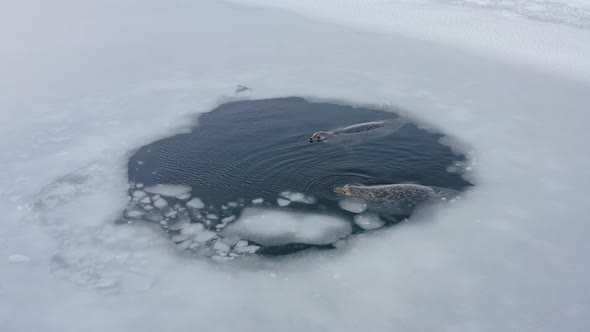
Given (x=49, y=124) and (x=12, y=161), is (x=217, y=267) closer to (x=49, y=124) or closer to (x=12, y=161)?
(x=12, y=161)

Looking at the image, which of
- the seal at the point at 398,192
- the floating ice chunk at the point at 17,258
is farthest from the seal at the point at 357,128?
the floating ice chunk at the point at 17,258

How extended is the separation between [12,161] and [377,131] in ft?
17.7

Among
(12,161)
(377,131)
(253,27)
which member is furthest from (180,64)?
(377,131)

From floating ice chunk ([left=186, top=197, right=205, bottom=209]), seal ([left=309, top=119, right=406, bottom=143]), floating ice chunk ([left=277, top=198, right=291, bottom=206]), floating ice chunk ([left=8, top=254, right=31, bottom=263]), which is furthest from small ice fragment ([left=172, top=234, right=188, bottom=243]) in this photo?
seal ([left=309, top=119, right=406, bottom=143])

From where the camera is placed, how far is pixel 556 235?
237 inches

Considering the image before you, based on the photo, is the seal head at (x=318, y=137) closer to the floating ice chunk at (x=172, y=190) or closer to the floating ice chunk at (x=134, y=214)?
the floating ice chunk at (x=172, y=190)

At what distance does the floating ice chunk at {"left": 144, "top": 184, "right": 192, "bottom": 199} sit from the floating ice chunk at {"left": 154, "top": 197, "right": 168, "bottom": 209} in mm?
118

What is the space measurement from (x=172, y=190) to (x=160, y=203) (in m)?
0.30

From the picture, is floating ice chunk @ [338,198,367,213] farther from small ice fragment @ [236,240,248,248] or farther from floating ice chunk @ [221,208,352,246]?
small ice fragment @ [236,240,248,248]

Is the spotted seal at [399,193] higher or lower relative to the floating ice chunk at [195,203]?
higher

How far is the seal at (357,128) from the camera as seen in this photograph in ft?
26.0

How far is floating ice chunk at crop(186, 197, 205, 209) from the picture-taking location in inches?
259

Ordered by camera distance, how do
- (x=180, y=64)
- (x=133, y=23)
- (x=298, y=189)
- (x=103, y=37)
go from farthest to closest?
(x=133, y=23), (x=103, y=37), (x=180, y=64), (x=298, y=189)

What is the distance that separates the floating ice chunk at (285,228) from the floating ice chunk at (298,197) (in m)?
0.28
